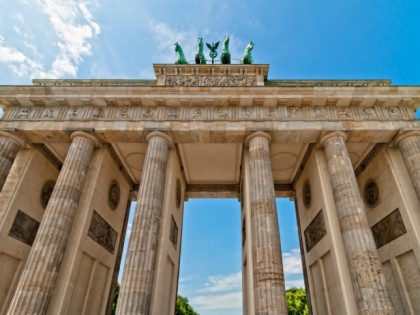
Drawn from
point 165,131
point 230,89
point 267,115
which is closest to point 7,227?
point 165,131

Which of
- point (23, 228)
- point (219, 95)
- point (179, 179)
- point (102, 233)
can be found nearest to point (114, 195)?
point (102, 233)

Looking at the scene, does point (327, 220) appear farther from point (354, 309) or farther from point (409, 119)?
point (409, 119)

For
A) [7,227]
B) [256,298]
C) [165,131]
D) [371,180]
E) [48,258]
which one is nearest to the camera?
[256,298]

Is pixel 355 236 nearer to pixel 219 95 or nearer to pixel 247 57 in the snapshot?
pixel 219 95

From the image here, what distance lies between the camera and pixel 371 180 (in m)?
14.7

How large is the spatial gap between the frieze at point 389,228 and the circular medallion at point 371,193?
1.19 metres

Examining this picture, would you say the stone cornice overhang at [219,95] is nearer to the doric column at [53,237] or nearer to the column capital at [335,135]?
the column capital at [335,135]

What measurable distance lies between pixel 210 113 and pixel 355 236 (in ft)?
29.3

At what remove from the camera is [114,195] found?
1570 cm

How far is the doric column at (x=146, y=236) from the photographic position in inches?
360

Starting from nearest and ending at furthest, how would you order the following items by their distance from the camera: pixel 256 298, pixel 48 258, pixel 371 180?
pixel 256 298
pixel 48 258
pixel 371 180

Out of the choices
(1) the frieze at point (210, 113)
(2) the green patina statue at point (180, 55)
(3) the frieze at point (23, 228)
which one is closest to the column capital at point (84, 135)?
(1) the frieze at point (210, 113)

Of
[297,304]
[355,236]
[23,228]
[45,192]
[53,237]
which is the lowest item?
[297,304]

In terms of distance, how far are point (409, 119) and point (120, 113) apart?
50.8 feet
